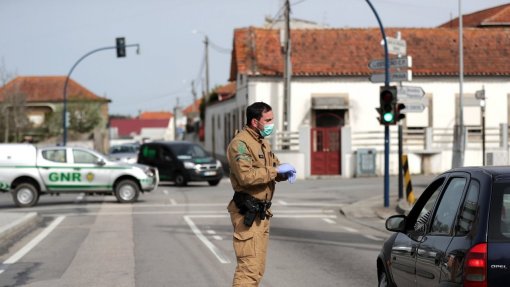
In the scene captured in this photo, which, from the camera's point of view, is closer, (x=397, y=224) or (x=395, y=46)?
(x=397, y=224)

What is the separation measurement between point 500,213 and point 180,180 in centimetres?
3035

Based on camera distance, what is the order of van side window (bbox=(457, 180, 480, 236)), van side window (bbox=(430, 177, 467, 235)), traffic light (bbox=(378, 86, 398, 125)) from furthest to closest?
traffic light (bbox=(378, 86, 398, 125))
van side window (bbox=(430, 177, 467, 235))
van side window (bbox=(457, 180, 480, 236))

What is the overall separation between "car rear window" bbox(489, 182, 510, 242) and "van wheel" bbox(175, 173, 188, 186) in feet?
98.1

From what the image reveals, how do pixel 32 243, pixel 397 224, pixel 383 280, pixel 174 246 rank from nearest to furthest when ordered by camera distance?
pixel 397 224
pixel 383 280
pixel 174 246
pixel 32 243

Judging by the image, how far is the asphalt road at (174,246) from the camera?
11.4 m

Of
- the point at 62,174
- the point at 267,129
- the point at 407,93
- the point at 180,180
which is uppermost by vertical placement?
the point at 407,93

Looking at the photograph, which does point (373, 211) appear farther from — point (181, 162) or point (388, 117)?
point (181, 162)

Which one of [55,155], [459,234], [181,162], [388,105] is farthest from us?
[181,162]

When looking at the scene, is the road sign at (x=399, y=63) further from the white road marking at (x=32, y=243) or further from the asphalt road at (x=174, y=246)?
the white road marking at (x=32, y=243)

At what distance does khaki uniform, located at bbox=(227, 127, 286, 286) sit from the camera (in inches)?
285

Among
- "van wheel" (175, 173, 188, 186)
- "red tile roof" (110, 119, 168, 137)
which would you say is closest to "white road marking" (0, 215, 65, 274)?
"van wheel" (175, 173, 188, 186)

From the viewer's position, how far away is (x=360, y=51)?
47344mm

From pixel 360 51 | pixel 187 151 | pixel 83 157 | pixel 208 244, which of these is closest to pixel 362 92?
pixel 360 51

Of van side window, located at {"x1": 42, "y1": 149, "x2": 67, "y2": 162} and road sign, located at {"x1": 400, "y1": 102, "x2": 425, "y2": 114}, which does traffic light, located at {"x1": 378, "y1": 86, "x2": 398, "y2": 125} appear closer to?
road sign, located at {"x1": 400, "y1": 102, "x2": 425, "y2": 114}
